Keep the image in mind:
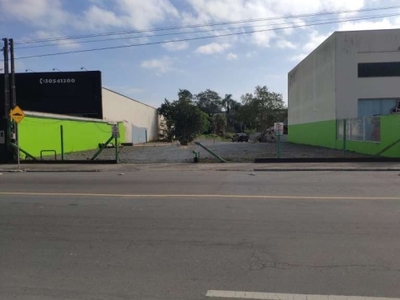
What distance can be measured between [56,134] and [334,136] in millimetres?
19960

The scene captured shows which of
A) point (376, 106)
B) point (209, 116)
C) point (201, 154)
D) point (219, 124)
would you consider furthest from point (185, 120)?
point (219, 124)

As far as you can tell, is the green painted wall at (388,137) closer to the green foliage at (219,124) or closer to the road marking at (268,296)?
the road marking at (268,296)

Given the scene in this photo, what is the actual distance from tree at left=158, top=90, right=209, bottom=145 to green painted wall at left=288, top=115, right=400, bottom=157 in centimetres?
1607

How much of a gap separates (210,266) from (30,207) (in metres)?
4.94

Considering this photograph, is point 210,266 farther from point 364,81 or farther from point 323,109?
point 323,109

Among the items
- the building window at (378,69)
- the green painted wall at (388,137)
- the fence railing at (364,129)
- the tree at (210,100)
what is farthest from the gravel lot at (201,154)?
the tree at (210,100)

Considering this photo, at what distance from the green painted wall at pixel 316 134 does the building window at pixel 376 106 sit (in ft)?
7.37

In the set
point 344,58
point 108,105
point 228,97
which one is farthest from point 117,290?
point 228,97

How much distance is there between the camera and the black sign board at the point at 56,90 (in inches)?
1708

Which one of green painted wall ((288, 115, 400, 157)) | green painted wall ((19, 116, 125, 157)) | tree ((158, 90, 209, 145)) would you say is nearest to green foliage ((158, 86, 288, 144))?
tree ((158, 90, 209, 145))

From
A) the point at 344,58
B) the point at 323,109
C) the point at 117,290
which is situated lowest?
the point at 117,290

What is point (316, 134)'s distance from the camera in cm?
3525

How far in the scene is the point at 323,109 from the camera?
109 ft

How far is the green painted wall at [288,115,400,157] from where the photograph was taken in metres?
20.0
